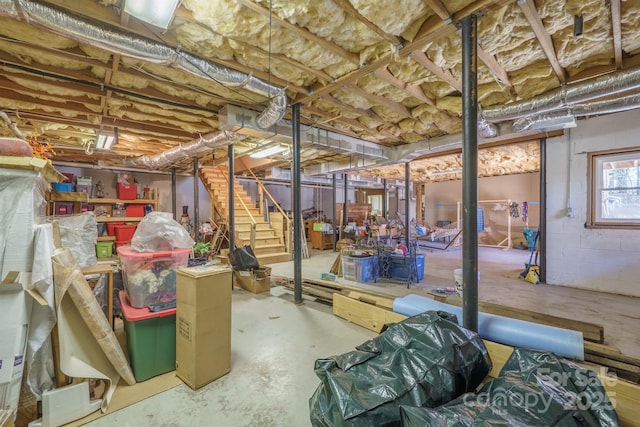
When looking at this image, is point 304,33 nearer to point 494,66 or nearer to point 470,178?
point 470,178

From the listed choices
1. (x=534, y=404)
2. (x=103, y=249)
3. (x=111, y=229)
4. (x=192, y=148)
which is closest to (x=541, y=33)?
(x=534, y=404)

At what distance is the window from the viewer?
4047 mm

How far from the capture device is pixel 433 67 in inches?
109

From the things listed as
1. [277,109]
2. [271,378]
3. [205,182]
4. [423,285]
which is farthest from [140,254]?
[205,182]

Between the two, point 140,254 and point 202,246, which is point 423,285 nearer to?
point 202,246

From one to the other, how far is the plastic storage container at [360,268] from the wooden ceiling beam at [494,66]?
3.11m

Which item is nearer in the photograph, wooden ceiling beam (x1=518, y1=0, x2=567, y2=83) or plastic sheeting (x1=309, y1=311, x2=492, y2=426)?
plastic sheeting (x1=309, y1=311, x2=492, y2=426)

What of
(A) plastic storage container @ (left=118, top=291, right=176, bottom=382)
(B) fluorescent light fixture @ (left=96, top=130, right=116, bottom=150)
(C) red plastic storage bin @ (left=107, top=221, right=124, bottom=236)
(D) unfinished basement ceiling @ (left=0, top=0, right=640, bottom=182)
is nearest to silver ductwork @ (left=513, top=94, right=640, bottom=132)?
(D) unfinished basement ceiling @ (left=0, top=0, right=640, bottom=182)

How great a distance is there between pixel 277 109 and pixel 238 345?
2.57m

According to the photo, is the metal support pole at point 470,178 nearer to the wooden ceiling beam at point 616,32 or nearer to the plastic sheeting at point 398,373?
the plastic sheeting at point 398,373

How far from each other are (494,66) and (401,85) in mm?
919

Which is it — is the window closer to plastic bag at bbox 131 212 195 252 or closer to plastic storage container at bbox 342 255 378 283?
plastic storage container at bbox 342 255 378 283

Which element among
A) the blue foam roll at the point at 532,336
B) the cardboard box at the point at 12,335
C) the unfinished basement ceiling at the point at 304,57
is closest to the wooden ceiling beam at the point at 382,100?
the unfinished basement ceiling at the point at 304,57

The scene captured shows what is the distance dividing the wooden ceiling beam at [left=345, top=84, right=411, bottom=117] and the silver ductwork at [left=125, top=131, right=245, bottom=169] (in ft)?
6.13
